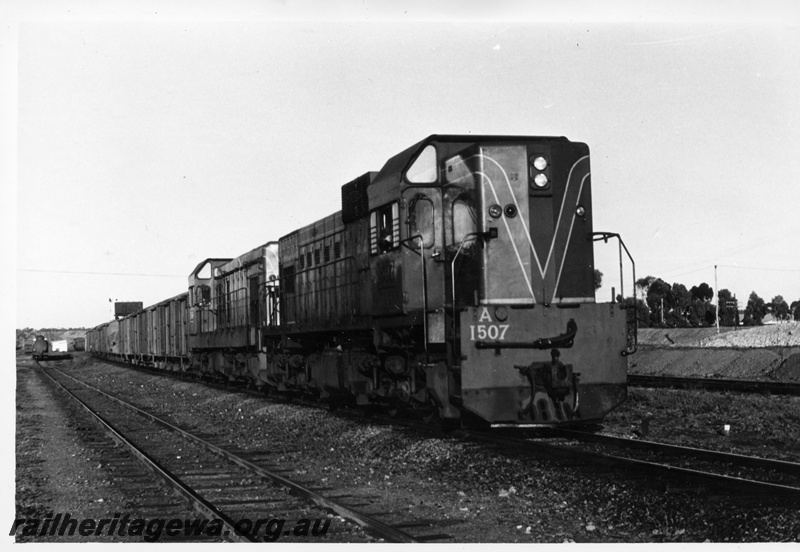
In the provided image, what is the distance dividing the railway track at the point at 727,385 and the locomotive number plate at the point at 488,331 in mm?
7965

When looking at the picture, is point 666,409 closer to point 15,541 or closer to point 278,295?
point 278,295

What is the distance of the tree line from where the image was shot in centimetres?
5062

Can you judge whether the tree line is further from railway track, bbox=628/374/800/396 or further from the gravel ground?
the gravel ground

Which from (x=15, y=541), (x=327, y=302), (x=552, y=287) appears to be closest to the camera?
(x=15, y=541)

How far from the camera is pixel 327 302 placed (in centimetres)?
1316

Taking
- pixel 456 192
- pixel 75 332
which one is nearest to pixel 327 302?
pixel 456 192

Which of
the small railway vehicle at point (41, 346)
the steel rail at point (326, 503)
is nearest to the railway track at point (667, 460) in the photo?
the steel rail at point (326, 503)

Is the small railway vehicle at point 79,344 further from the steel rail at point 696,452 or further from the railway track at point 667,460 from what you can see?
the steel rail at point 696,452

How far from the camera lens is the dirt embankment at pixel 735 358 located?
21.4 m

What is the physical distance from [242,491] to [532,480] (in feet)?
9.32

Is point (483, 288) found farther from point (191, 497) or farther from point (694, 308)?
point (694, 308)

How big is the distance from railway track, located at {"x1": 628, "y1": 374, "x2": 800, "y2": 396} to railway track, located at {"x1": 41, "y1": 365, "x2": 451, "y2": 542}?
379 inches

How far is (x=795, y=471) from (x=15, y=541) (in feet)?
22.0

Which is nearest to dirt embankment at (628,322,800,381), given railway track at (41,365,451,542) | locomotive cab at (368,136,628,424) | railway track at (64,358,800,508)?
railway track at (64,358,800,508)
